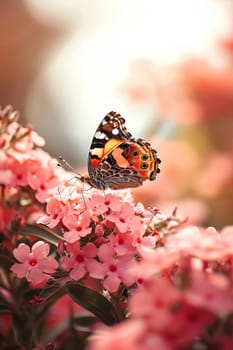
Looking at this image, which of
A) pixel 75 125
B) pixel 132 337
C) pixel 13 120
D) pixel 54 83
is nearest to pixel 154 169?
pixel 13 120

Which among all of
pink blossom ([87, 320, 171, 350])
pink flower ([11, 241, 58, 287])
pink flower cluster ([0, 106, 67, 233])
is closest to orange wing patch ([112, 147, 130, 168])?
pink flower cluster ([0, 106, 67, 233])

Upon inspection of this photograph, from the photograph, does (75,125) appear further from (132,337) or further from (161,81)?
(132,337)

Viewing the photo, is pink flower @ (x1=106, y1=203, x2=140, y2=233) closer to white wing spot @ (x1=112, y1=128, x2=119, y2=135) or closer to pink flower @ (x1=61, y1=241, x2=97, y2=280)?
pink flower @ (x1=61, y1=241, x2=97, y2=280)

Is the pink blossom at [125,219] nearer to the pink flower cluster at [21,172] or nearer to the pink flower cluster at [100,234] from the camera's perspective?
Result: the pink flower cluster at [100,234]

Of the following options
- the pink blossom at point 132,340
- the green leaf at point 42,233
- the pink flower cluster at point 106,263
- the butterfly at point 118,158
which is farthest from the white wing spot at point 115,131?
the pink blossom at point 132,340

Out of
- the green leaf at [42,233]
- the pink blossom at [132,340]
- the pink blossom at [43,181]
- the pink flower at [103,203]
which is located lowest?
the pink blossom at [132,340]

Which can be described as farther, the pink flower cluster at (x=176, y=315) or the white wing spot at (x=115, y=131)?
the white wing spot at (x=115, y=131)
